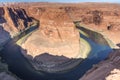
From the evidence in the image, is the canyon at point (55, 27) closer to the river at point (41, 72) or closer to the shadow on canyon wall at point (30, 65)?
the shadow on canyon wall at point (30, 65)

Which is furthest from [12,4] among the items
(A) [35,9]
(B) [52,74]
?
(B) [52,74]

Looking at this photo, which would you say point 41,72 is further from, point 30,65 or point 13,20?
point 13,20

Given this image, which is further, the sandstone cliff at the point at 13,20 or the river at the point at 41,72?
the sandstone cliff at the point at 13,20

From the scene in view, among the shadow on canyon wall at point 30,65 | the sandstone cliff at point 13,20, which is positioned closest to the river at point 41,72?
the shadow on canyon wall at point 30,65

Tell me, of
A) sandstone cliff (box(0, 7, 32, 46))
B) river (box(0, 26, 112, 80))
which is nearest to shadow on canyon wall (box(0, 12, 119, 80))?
river (box(0, 26, 112, 80))

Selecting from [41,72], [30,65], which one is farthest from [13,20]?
[41,72]

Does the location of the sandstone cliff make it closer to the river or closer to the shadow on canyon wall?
the river

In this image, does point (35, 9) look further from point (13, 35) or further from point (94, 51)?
point (94, 51)
